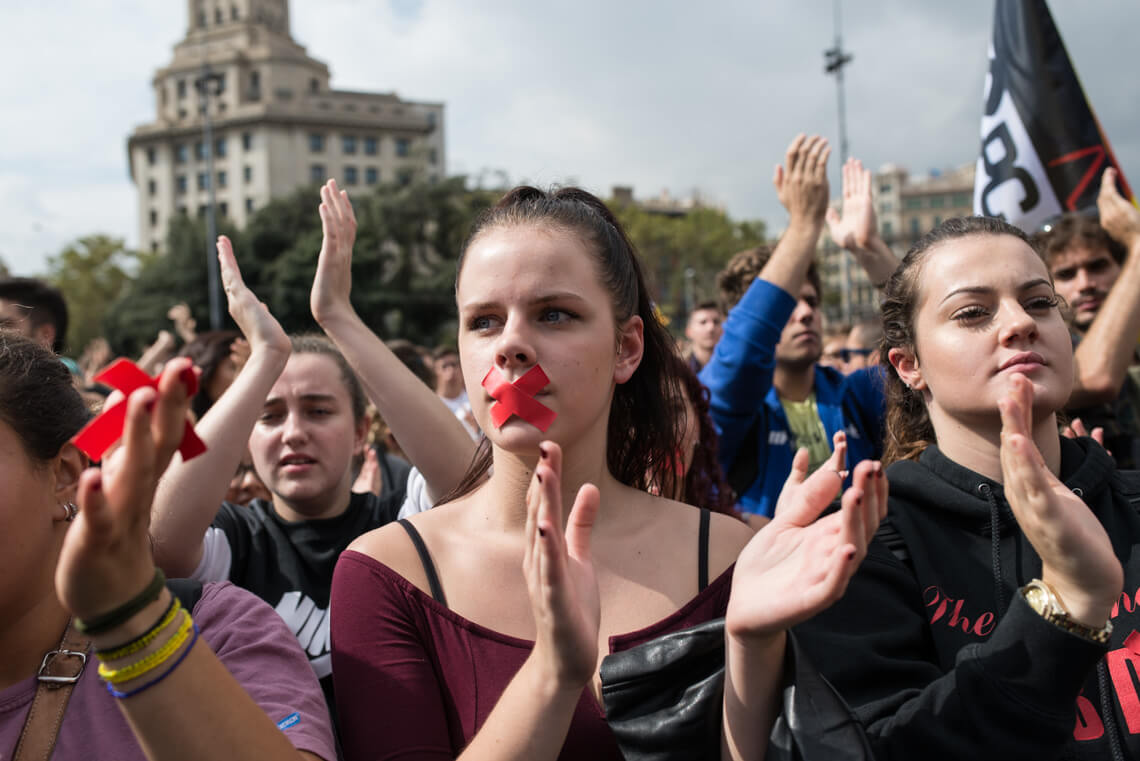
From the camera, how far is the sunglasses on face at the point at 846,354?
21.6 feet

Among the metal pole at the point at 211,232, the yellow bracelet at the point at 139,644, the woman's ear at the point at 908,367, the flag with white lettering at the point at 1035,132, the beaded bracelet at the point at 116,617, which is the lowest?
the yellow bracelet at the point at 139,644

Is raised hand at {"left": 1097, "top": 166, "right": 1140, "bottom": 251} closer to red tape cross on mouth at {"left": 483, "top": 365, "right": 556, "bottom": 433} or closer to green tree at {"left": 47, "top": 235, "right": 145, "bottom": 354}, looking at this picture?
red tape cross on mouth at {"left": 483, "top": 365, "right": 556, "bottom": 433}

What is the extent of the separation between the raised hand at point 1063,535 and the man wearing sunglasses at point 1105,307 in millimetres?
2047

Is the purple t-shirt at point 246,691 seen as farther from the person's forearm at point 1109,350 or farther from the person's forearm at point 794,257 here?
the person's forearm at point 1109,350

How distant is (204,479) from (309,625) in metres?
0.61

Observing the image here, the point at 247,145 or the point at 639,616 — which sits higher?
the point at 247,145

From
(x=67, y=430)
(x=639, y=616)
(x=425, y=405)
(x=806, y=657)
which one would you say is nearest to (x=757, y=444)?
(x=425, y=405)

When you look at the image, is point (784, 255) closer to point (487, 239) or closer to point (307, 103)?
point (487, 239)

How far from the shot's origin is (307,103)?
7569 cm

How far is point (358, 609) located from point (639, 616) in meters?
0.59

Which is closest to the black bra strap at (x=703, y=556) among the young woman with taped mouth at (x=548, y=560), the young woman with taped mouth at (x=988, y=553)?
the young woman with taped mouth at (x=548, y=560)

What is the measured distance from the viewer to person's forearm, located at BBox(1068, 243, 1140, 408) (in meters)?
3.37

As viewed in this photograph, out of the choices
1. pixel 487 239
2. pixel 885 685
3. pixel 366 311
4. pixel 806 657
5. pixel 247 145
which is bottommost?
pixel 885 685

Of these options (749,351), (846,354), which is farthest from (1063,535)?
(846,354)
